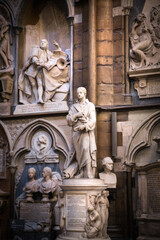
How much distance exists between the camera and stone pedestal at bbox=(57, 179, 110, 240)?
7699 millimetres

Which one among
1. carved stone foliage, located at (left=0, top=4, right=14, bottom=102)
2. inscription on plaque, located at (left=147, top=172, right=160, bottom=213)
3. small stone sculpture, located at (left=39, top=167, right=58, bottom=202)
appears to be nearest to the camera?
inscription on plaque, located at (left=147, top=172, right=160, bottom=213)

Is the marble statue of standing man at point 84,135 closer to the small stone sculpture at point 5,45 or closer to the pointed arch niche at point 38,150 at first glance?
the pointed arch niche at point 38,150

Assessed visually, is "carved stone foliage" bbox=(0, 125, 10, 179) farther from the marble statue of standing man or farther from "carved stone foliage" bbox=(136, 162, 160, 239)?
"carved stone foliage" bbox=(136, 162, 160, 239)

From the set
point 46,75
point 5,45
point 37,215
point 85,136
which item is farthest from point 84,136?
point 5,45

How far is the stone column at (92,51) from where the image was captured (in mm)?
9265

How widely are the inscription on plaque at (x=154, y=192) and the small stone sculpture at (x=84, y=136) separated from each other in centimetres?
112

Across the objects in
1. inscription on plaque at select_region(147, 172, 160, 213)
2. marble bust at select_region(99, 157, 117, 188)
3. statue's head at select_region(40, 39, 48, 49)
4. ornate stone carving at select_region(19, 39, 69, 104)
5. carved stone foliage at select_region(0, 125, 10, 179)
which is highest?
statue's head at select_region(40, 39, 48, 49)

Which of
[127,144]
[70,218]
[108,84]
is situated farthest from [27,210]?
[108,84]

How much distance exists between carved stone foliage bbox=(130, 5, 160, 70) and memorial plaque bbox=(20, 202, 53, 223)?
3.38 m

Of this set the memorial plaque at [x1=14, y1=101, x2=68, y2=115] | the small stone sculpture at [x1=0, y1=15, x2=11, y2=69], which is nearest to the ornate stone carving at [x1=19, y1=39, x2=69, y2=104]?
the memorial plaque at [x1=14, y1=101, x2=68, y2=115]

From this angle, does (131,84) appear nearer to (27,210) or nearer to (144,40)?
(144,40)

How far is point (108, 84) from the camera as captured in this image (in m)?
9.49

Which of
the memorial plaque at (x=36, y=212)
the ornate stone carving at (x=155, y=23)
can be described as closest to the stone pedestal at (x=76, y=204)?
the memorial plaque at (x=36, y=212)

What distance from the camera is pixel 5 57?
10.7 meters
